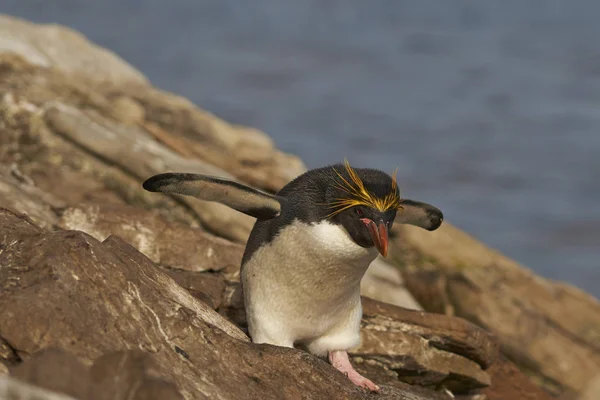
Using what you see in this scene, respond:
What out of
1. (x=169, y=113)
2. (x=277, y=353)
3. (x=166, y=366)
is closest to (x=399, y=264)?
(x=169, y=113)

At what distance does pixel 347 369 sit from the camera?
8.22 meters

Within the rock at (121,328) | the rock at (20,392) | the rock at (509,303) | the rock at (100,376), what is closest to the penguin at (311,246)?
the rock at (121,328)

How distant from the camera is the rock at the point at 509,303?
14000 mm

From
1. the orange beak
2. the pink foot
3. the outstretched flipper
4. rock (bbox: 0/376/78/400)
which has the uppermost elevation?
the outstretched flipper

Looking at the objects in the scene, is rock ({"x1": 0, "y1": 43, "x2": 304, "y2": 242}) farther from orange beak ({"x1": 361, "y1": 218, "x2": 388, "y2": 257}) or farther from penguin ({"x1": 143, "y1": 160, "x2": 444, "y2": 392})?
orange beak ({"x1": 361, "y1": 218, "x2": 388, "y2": 257})

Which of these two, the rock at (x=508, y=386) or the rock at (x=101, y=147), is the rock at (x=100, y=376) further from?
the rock at (x=101, y=147)

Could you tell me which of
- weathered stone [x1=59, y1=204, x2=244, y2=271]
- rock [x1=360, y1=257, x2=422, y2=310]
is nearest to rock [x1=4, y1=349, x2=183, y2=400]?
weathered stone [x1=59, y1=204, x2=244, y2=271]

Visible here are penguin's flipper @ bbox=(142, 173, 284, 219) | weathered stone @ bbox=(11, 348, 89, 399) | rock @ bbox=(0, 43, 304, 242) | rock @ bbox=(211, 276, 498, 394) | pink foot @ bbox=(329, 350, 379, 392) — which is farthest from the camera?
rock @ bbox=(0, 43, 304, 242)

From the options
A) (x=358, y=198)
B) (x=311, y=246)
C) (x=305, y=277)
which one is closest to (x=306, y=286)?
(x=305, y=277)

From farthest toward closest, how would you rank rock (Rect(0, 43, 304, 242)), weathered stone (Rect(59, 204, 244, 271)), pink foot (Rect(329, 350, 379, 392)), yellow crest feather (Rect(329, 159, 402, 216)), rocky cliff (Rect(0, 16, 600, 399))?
rock (Rect(0, 43, 304, 242)) → weathered stone (Rect(59, 204, 244, 271)) → pink foot (Rect(329, 350, 379, 392)) → yellow crest feather (Rect(329, 159, 402, 216)) → rocky cliff (Rect(0, 16, 600, 399))

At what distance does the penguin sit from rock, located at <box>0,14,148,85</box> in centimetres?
807

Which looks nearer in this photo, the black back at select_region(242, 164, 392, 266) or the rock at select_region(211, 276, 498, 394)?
the black back at select_region(242, 164, 392, 266)

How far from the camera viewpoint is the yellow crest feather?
764 cm

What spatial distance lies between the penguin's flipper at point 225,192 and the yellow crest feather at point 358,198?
1.78 feet
